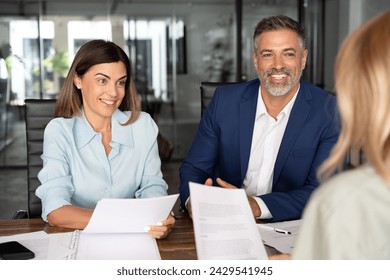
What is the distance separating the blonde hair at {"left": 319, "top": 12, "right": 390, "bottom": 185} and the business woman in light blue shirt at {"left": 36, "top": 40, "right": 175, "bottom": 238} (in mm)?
1278

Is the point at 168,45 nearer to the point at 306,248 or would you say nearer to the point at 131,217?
the point at 131,217

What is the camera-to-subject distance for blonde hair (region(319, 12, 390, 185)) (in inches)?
29.9

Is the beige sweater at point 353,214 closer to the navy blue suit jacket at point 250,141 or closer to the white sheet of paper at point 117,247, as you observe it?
the white sheet of paper at point 117,247

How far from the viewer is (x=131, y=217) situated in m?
1.58

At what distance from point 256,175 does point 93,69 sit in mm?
783

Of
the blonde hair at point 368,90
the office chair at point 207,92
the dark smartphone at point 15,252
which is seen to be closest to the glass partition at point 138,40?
the office chair at point 207,92

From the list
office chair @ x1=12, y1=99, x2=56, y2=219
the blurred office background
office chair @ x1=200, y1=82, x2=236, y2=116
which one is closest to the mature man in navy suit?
office chair @ x1=200, y1=82, x2=236, y2=116

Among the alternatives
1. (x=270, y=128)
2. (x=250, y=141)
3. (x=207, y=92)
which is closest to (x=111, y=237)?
(x=250, y=141)

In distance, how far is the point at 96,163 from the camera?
2.01m

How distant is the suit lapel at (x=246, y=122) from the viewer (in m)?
2.20

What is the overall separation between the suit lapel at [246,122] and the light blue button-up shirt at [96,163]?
35 centimetres

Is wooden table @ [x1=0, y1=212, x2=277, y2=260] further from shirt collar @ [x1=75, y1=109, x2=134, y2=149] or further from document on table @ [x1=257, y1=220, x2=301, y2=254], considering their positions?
shirt collar @ [x1=75, y1=109, x2=134, y2=149]

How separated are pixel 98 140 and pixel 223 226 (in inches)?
34.2
